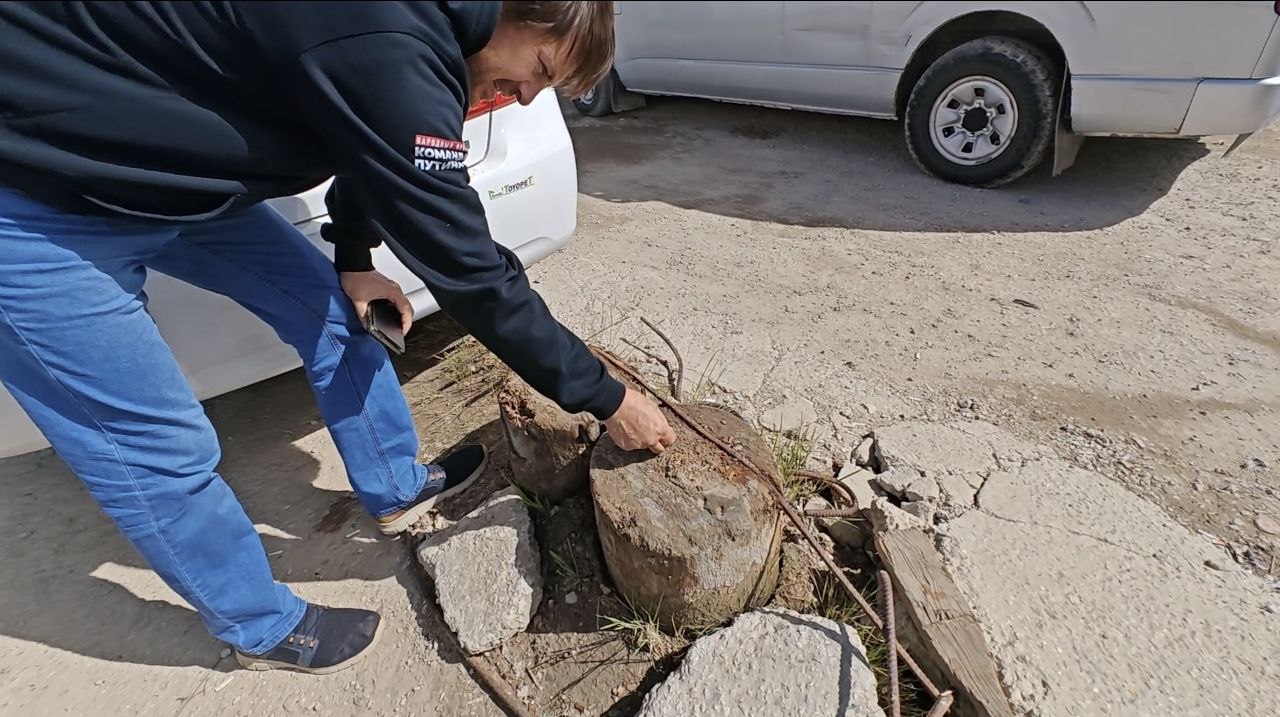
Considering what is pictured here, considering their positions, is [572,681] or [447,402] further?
[447,402]

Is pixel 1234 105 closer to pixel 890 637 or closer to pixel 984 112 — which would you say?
pixel 984 112

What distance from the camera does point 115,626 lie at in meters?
2.11

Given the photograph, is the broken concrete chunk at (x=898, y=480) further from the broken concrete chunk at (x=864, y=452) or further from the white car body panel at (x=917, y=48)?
the white car body panel at (x=917, y=48)

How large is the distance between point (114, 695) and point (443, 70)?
185cm

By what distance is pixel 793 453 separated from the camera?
7.20ft

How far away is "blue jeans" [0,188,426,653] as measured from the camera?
1.37m

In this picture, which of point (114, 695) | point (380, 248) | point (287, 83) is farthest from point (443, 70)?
point (114, 695)

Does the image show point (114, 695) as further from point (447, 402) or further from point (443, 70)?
point (443, 70)

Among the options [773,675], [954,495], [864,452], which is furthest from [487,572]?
[954,495]

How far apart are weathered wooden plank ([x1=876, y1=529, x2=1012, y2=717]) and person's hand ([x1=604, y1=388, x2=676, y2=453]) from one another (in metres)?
0.66

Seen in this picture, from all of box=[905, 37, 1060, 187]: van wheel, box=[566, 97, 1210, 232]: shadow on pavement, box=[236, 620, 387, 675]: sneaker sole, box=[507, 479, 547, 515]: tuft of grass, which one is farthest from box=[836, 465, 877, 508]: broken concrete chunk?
box=[905, 37, 1060, 187]: van wheel

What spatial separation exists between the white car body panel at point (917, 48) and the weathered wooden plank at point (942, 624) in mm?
2944

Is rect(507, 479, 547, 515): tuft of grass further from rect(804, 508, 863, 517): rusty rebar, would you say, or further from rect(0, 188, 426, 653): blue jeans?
rect(804, 508, 863, 517): rusty rebar

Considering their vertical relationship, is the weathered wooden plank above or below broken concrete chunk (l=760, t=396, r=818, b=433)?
above
